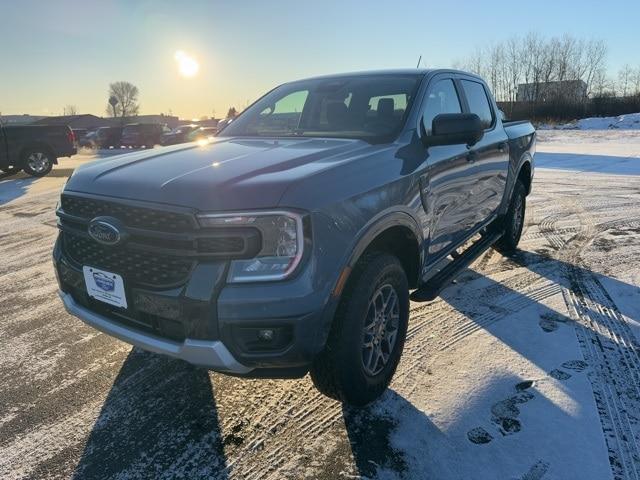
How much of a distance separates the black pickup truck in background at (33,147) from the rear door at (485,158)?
12959 millimetres

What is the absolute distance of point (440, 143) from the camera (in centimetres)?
312

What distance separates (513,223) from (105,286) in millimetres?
4262

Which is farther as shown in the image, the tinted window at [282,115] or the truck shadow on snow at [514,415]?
the tinted window at [282,115]

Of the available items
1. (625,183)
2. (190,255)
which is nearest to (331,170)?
(190,255)

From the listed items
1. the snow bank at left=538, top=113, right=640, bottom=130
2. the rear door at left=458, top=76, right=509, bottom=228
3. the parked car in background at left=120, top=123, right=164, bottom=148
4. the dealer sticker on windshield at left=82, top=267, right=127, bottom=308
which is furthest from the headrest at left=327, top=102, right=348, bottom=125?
the snow bank at left=538, top=113, right=640, bottom=130

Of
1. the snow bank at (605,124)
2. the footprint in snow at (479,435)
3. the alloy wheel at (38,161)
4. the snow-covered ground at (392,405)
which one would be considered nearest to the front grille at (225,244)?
the snow-covered ground at (392,405)

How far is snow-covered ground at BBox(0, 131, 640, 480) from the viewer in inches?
90.8

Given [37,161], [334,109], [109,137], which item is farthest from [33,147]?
[109,137]

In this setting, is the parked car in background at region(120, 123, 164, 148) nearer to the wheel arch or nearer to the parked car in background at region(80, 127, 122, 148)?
the parked car in background at region(80, 127, 122, 148)

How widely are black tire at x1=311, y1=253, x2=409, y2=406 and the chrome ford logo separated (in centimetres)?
111

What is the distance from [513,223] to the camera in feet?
17.3

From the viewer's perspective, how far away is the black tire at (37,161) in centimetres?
1352

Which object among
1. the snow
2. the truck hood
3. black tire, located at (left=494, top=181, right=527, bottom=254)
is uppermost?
the truck hood

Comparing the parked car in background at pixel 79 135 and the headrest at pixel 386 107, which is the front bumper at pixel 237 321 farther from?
the parked car in background at pixel 79 135
